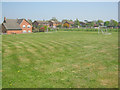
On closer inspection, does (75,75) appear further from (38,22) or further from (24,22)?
(38,22)

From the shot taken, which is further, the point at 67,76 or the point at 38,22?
the point at 38,22

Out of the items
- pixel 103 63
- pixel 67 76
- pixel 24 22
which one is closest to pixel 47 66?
pixel 67 76

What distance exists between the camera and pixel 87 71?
8.76 metres

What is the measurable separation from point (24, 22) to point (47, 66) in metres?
61.0

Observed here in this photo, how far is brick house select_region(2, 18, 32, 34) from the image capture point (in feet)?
193

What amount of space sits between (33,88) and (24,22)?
210ft

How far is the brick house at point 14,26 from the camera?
193ft

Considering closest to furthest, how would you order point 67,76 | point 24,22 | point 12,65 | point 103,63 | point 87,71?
point 67,76
point 87,71
point 12,65
point 103,63
point 24,22

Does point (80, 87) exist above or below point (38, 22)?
below

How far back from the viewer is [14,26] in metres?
61.5

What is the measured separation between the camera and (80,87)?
21.7ft

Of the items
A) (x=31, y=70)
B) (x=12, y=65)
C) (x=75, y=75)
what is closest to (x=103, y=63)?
(x=75, y=75)

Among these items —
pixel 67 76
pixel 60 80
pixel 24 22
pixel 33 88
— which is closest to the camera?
pixel 33 88

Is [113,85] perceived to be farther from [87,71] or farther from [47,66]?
[47,66]
